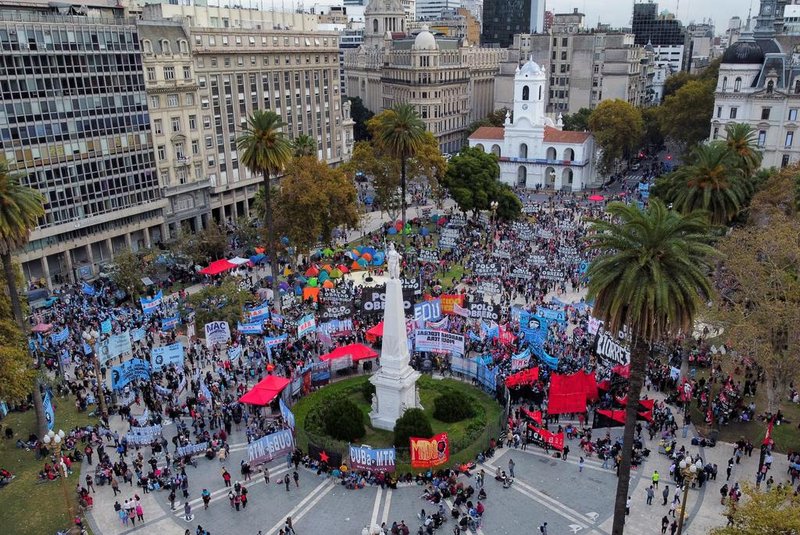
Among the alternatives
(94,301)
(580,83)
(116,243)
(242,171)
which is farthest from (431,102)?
(94,301)

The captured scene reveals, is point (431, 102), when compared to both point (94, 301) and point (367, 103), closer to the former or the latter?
point (367, 103)

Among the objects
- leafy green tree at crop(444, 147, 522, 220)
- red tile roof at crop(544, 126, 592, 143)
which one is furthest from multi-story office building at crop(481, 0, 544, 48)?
leafy green tree at crop(444, 147, 522, 220)

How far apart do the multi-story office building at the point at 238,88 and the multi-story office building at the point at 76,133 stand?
479 cm

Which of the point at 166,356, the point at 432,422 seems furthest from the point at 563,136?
the point at 166,356

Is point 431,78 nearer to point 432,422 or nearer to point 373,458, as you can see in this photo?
point 432,422

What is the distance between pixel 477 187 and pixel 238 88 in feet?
102

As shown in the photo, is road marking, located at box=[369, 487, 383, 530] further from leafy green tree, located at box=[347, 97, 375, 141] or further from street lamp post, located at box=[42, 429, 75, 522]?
leafy green tree, located at box=[347, 97, 375, 141]

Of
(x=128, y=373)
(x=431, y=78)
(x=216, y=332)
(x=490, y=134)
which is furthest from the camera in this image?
(x=431, y=78)

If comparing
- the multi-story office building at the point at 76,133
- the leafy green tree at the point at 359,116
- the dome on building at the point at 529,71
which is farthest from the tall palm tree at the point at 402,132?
the leafy green tree at the point at 359,116

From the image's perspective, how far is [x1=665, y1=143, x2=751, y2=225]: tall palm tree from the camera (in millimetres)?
41500

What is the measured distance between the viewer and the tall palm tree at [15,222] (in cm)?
3584

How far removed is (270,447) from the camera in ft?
111

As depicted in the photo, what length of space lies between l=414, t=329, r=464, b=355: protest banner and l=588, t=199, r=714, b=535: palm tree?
16940 mm

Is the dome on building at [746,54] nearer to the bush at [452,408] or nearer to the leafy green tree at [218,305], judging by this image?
the bush at [452,408]
